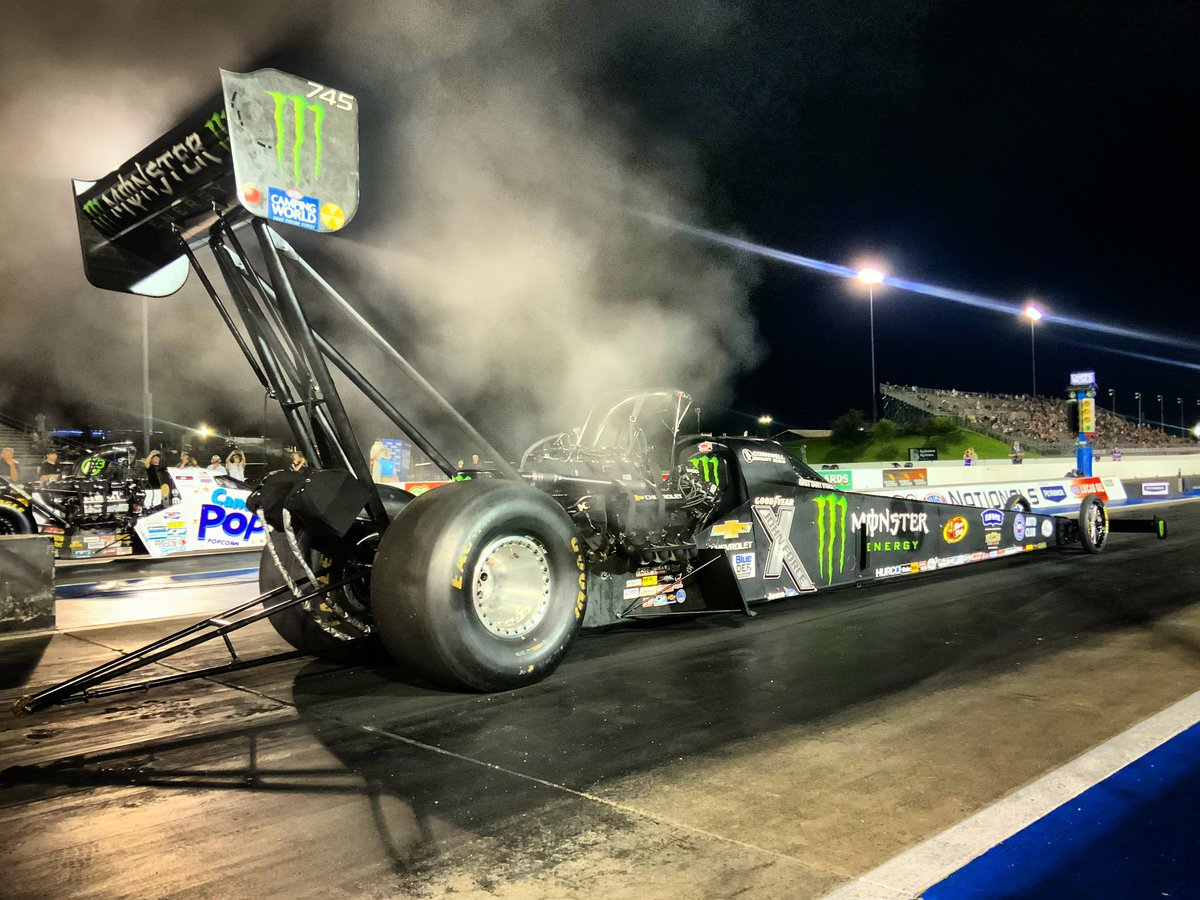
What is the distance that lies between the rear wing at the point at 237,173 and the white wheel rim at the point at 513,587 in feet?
6.18

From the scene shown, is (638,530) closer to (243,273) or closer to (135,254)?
(243,273)

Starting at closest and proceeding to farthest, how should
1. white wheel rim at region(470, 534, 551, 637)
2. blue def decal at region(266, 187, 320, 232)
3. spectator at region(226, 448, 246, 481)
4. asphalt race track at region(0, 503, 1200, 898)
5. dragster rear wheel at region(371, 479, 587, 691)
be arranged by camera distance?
1. asphalt race track at region(0, 503, 1200, 898)
2. blue def decal at region(266, 187, 320, 232)
3. dragster rear wheel at region(371, 479, 587, 691)
4. white wheel rim at region(470, 534, 551, 637)
5. spectator at region(226, 448, 246, 481)

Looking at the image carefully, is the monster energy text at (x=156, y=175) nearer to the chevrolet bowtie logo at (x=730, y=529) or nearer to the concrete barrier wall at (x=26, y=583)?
the concrete barrier wall at (x=26, y=583)

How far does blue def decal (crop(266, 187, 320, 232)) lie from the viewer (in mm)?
3994

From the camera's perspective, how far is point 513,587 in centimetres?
473

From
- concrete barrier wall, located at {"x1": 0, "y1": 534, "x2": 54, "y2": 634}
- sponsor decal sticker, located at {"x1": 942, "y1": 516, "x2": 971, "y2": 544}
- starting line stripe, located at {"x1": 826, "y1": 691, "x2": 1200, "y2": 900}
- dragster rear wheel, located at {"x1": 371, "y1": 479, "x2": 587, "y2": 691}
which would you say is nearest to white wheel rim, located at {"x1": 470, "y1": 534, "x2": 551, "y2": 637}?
dragster rear wheel, located at {"x1": 371, "y1": 479, "x2": 587, "y2": 691}

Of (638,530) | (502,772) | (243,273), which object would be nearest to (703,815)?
(502,772)

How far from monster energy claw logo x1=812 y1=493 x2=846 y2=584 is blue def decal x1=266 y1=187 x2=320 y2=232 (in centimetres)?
441

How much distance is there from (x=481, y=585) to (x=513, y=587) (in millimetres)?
225

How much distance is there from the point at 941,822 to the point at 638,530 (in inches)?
121

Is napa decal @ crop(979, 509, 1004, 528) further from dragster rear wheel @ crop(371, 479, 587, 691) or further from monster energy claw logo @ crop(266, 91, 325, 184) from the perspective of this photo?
monster energy claw logo @ crop(266, 91, 325, 184)

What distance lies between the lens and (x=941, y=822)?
287 centimetres

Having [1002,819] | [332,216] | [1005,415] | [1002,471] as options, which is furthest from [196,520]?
[1005,415]

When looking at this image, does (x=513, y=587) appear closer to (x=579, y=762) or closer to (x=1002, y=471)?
(x=579, y=762)
